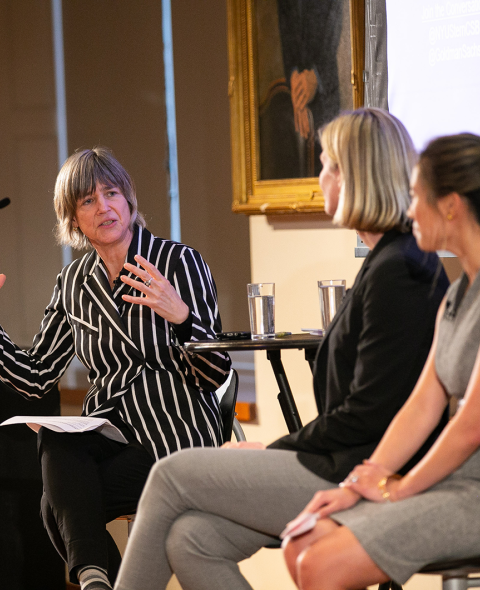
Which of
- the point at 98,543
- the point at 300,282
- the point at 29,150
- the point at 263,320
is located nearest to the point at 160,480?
the point at 98,543

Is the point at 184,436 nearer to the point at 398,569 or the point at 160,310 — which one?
the point at 160,310

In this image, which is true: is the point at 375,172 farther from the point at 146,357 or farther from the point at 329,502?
the point at 146,357

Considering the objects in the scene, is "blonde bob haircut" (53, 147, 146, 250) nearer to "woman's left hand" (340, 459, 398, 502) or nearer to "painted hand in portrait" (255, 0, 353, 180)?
"painted hand in portrait" (255, 0, 353, 180)

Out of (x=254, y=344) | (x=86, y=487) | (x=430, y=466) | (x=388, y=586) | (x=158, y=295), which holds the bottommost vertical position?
(x=388, y=586)

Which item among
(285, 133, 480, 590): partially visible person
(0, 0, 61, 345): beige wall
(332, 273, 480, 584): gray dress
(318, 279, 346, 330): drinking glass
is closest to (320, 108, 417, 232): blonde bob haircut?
(285, 133, 480, 590): partially visible person

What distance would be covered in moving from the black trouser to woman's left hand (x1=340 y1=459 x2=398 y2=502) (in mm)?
812

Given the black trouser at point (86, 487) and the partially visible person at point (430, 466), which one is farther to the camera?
the black trouser at point (86, 487)

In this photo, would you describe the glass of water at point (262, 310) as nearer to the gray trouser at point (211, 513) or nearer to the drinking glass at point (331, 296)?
the drinking glass at point (331, 296)

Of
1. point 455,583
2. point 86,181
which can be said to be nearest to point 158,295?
point 86,181

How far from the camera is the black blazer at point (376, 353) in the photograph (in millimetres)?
1370

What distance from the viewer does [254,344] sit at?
187 cm

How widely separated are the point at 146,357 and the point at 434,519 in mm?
1114

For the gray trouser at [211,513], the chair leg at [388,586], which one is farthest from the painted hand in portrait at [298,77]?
the gray trouser at [211,513]

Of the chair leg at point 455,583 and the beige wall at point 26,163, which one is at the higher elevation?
the beige wall at point 26,163
